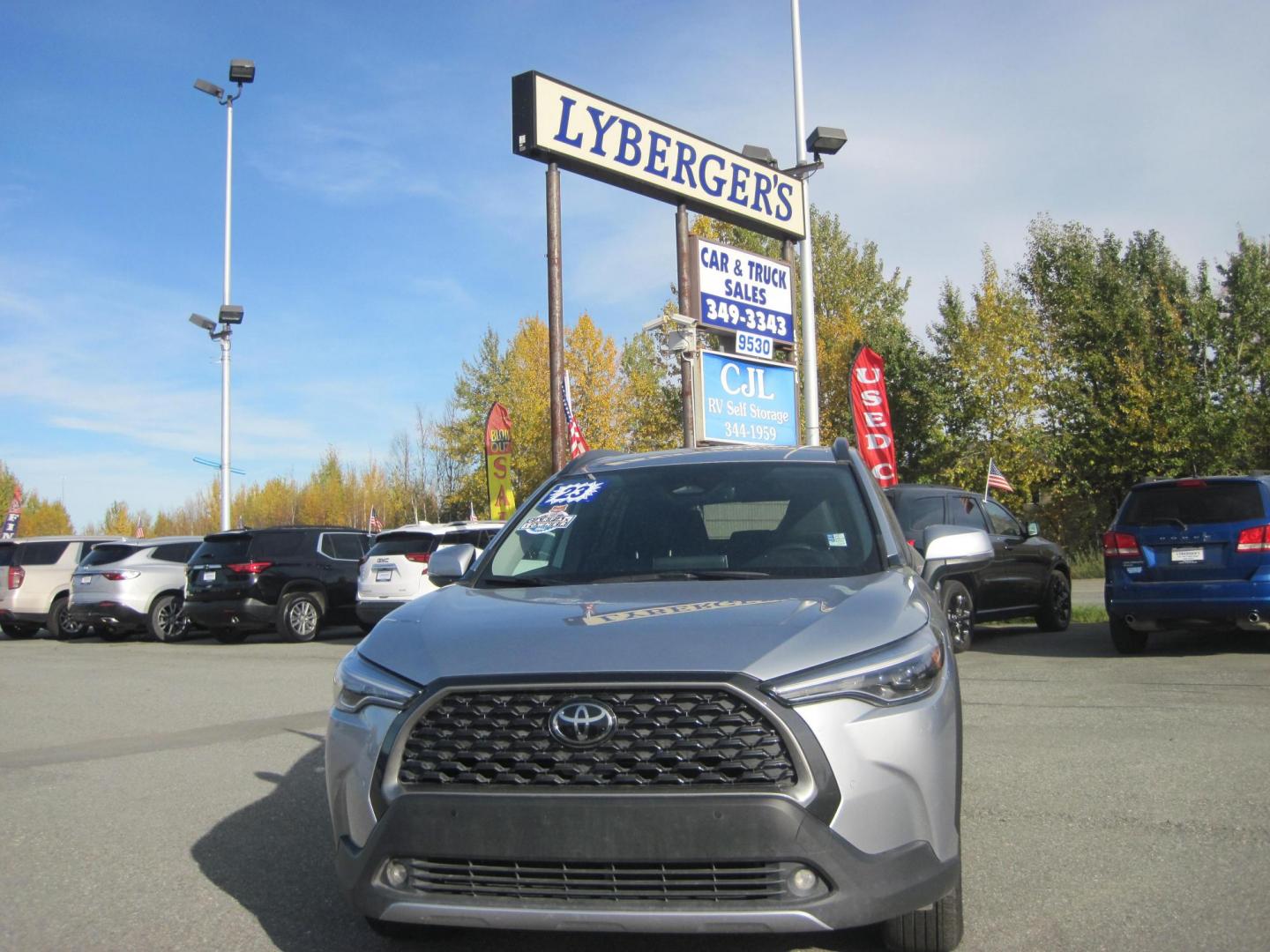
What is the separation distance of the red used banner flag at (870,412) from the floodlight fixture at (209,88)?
82.2ft

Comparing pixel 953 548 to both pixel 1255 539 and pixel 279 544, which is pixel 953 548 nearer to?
pixel 1255 539

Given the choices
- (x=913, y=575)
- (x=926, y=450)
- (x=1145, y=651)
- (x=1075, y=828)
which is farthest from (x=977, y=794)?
(x=926, y=450)

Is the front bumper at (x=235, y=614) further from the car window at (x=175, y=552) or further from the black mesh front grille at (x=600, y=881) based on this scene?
the black mesh front grille at (x=600, y=881)

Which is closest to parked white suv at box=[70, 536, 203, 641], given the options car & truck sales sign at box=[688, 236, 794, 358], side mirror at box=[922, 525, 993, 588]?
car & truck sales sign at box=[688, 236, 794, 358]

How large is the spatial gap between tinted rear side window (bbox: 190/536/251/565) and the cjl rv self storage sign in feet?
24.2

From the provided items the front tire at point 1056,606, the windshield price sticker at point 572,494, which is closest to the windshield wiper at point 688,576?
the windshield price sticker at point 572,494

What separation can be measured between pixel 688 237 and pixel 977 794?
47.1 ft

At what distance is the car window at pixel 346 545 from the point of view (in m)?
18.8

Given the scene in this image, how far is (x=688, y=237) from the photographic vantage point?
19.1 meters

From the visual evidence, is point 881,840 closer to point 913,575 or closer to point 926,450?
point 913,575

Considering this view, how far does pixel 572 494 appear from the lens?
16.8ft

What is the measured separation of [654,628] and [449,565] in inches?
69.2

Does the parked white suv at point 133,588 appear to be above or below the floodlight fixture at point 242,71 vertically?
below

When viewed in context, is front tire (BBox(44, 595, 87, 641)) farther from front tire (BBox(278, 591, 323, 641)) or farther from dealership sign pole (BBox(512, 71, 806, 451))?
dealership sign pole (BBox(512, 71, 806, 451))
